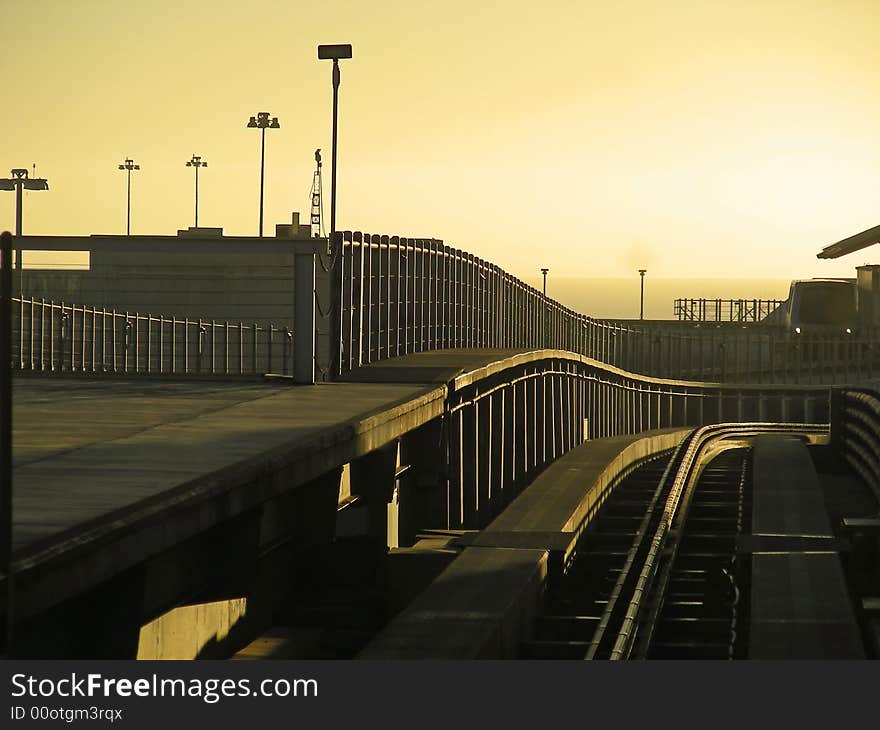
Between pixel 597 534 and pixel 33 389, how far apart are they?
28.7 ft

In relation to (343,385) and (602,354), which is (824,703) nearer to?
(343,385)

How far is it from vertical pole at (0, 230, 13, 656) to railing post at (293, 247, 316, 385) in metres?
12.6

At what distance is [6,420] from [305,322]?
13127 millimetres

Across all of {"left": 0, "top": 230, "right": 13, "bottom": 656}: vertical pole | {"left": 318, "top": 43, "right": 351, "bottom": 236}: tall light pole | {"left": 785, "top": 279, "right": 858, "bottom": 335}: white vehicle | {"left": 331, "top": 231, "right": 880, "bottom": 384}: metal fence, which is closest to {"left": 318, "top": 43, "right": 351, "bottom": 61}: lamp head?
{"left": 318, "top": 43, "right": 351, "bottom": 236}: tall light pole

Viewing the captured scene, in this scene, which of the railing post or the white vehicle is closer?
the railing post

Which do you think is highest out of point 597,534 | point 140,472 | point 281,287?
point 281,287

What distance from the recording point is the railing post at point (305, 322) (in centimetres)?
2095

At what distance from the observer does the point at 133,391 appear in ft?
66.0

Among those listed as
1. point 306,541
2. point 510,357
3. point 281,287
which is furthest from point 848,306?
point 306,541

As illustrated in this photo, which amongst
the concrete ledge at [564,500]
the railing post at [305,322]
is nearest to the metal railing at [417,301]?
the railing post at [305,322]

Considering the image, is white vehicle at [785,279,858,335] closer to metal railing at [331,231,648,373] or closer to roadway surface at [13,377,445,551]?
metal railing at [331,231,648,373]

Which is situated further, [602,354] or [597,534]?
[602,354]

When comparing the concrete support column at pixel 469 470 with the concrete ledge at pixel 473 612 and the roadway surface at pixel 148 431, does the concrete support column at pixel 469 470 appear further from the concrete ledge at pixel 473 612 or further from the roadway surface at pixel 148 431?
the concrete ledge at pixel 473 612

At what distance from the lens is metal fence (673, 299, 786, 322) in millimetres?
96250
